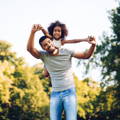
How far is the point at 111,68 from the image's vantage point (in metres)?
31.7

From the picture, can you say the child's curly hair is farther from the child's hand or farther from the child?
the child's hand

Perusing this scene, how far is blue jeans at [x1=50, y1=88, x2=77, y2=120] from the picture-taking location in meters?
4.37

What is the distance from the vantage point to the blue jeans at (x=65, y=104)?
4367 millimetres

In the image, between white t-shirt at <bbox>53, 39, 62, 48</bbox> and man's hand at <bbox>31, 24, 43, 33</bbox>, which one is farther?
white t-shirt at <bbox>53, 39, 62, 48</bbox>

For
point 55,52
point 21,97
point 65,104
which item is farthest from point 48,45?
point 21,97

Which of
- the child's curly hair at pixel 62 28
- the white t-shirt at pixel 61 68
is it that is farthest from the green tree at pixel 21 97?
the white t-shirt at pixel 61 68

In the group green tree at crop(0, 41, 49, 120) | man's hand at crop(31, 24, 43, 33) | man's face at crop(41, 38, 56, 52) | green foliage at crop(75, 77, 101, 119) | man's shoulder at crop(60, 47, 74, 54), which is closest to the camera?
man's hand at crop(31, 24, 43, 33)

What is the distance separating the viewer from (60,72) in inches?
181

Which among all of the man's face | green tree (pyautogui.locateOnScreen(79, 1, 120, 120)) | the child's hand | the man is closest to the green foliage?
green tree (pyautogui.locateOnScreen(79, 1, 120, 120))

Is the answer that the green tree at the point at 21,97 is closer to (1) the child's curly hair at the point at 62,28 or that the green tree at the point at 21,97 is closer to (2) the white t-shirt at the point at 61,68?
(1) the child's curly hair at the point at 62,28

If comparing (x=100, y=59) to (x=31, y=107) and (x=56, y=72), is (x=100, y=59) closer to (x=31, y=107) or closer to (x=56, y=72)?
(x=31, y=107)

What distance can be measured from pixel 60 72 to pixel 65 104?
435mm

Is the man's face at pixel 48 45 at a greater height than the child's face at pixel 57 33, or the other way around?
the child's face at pixel 57 33

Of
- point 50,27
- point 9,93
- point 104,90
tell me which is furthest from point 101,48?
point 50,27
